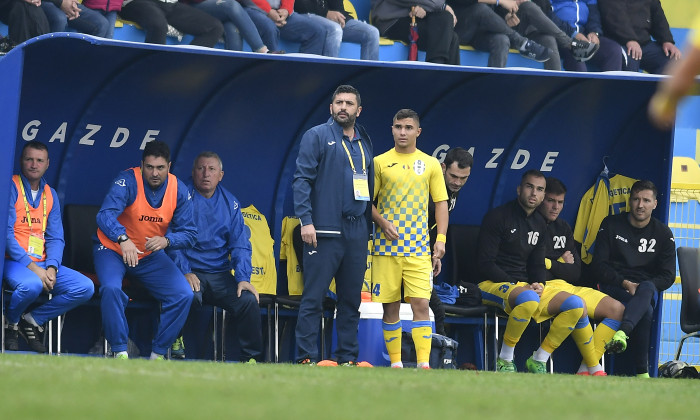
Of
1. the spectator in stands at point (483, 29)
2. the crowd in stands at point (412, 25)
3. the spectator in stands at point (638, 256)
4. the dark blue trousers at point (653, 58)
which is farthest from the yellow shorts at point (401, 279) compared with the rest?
the dark blue trousers at point (653, 58)

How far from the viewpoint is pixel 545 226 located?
10.5 m

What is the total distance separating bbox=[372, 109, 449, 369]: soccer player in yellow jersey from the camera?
886cm

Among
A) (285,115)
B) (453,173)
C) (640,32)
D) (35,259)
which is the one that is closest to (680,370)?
(453,173)

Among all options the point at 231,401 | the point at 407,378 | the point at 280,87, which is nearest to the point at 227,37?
the point at 280,87

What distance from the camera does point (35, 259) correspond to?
8805 millimetres

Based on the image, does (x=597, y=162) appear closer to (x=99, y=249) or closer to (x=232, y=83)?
(x=232, y=83)

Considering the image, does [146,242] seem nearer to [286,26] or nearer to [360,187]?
[360,187]

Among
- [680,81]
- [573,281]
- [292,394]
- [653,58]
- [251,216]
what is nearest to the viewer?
[680,81]

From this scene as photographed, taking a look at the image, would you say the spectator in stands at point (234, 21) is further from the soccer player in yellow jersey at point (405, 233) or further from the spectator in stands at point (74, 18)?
the soccer player in yellow jersey at point (405, 233)

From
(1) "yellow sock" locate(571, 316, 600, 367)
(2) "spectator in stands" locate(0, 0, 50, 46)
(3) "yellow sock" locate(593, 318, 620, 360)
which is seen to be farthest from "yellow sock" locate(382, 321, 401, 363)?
(2) "spectator in stands" locate(0, 0, 50, 46)

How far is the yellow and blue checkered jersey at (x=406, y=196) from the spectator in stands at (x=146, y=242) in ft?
4.79

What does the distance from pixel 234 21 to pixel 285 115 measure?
67.4 inches

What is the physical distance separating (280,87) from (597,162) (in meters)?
3.10

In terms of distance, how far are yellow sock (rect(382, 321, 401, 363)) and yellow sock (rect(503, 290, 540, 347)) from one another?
4.41ft
